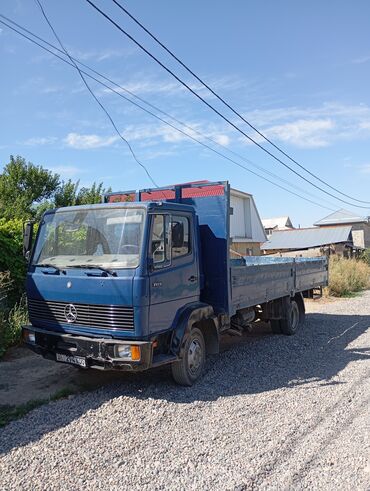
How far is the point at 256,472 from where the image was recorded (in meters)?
3.62

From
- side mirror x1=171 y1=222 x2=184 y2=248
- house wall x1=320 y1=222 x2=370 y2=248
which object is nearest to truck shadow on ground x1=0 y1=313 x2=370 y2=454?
side mirror x1=171 y1=222 x2=184 y2=248

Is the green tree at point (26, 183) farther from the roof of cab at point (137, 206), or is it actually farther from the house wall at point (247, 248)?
the roof of cab at point (137, 206)

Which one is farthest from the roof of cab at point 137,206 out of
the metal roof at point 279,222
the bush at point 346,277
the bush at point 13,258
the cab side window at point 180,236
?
the metal roof at point 279,222

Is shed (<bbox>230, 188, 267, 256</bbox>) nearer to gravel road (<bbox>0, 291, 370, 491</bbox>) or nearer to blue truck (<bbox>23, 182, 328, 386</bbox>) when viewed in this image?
blue truck (<bbox>23, 182, 328, 386</bbox>)

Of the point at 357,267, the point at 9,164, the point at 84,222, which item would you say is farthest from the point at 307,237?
the point at 84,222

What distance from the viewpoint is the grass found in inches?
191

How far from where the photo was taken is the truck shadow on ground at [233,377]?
477 centimetres

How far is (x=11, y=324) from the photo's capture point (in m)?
8.15

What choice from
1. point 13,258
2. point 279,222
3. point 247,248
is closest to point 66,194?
point 247,248

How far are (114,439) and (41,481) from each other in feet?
2.88

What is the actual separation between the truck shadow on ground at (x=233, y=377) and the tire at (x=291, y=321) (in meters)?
0.18

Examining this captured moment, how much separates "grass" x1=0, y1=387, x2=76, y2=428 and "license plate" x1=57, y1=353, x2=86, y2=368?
455mm

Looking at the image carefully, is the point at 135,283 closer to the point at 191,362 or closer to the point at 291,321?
the point at 191,362

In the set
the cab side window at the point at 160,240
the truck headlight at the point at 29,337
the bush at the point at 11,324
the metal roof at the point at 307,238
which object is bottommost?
the bush at the point at 11,324
